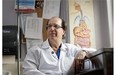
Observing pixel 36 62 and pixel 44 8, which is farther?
A: pixel 44 8

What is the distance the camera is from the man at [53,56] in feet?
4.56

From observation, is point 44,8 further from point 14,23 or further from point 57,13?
point 14,23

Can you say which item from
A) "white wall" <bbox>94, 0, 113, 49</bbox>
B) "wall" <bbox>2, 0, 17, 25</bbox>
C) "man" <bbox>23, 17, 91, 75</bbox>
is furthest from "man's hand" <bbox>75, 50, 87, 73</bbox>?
"wall" <bbox>2, 0, 17, 25</bbox>

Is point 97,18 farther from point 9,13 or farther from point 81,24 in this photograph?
point 9,13

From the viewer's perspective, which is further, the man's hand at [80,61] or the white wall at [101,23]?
the white wall at [101,23]

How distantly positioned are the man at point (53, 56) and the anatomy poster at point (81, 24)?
12.5 inches

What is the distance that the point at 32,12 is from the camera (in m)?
1.90

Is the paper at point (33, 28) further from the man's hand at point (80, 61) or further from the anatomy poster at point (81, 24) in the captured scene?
the man's hand at point (80, 61)

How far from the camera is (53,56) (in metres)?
1.47

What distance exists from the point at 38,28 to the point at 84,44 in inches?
18.9

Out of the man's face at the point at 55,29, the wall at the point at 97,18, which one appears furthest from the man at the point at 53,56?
the wall at the point at 97,18

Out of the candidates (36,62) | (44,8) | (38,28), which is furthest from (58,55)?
(44,8)

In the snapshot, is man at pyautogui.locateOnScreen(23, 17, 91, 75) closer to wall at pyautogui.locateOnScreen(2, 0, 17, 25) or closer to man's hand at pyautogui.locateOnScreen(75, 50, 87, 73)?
man's hand at pyautogui.locateOnScreen(75, 50, 87, 73)

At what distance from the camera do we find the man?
1.39 meters
